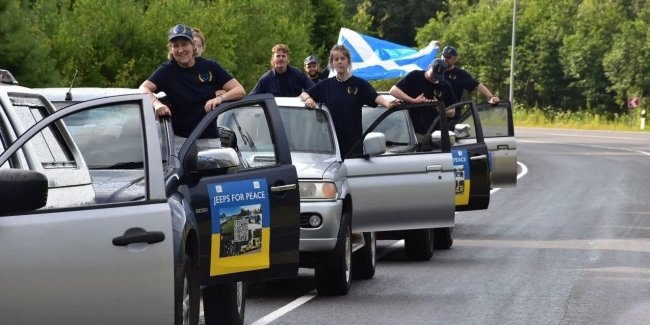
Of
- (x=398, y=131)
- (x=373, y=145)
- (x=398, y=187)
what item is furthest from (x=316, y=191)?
(x=398, y=131)

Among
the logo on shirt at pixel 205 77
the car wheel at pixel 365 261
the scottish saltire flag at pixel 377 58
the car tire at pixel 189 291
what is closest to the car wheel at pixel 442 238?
the car wheel at pixel 365 261

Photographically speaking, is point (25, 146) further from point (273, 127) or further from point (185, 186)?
point (273, 127)

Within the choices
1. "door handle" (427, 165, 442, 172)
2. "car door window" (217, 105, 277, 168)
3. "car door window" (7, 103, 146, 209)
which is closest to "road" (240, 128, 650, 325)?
"door handle" (427, 165, 442, 172)

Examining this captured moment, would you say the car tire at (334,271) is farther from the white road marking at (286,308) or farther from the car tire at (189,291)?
the car tire at (189,291)

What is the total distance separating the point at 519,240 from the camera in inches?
753

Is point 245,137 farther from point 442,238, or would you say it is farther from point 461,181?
point 461,181

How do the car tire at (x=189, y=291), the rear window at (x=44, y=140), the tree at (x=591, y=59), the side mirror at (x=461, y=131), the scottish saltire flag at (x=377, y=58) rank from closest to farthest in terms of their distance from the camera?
the rear window at (x=44, y=140)
the car tire at (x=189, y=291)
the side mirror at (x=461, y=131)
the scottish saltire flag at (x=377, y=58)
the tree at (x=591, y=59)

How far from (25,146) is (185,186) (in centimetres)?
190

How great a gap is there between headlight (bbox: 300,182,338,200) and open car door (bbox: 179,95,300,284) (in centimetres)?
258

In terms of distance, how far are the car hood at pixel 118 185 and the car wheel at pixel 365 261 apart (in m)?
5.43

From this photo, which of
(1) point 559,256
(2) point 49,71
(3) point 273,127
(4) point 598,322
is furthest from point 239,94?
(2) point 49,71

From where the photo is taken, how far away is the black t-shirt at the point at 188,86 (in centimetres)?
1120

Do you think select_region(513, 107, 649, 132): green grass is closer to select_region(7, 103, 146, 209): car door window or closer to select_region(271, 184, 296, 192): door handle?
select_region(271, 184, 296, 192): door handle

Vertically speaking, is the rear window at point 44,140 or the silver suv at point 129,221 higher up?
the rear window at point 44,140
